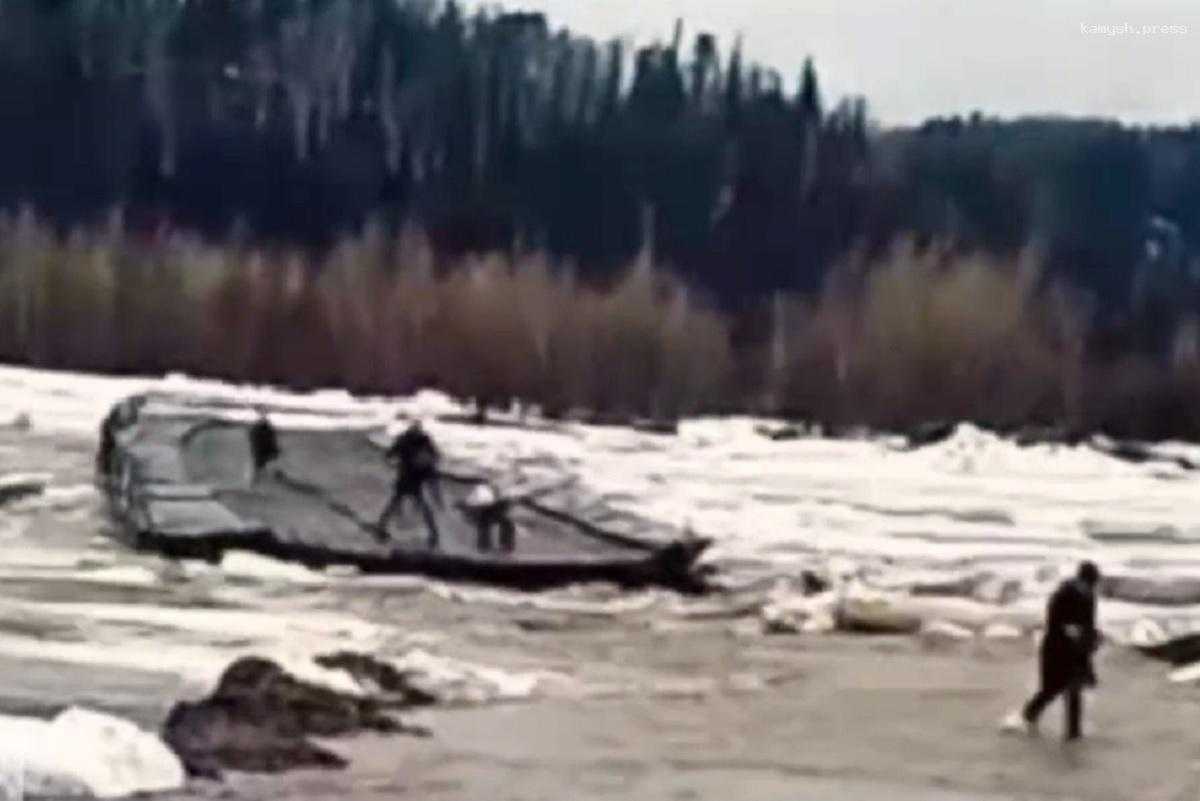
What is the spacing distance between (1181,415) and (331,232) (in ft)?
2.10

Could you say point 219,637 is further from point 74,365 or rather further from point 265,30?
point 265,30

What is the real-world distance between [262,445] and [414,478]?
0.11 metres

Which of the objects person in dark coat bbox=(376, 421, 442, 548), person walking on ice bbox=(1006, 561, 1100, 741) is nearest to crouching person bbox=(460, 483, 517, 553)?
person in dark coat bbox=(376, 421, 442, 548)

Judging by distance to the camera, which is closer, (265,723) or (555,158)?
(265,723)

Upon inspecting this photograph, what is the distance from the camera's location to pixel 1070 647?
6.28ft

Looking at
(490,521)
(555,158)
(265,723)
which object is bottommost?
(265,723)

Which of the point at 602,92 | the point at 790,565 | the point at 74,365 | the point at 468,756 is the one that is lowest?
the point at 468,756

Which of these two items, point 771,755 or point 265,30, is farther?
point 265,30

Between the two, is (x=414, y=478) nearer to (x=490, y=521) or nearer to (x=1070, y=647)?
(x=490, y=521)

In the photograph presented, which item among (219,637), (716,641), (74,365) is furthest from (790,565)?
(74,365)

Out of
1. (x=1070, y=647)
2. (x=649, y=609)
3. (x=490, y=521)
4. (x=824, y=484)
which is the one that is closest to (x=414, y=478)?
(x=490, y=521)

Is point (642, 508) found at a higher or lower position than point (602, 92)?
lower

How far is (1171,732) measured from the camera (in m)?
1.90

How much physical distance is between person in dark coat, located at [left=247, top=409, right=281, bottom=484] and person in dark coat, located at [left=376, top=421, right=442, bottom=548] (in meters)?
0.08
